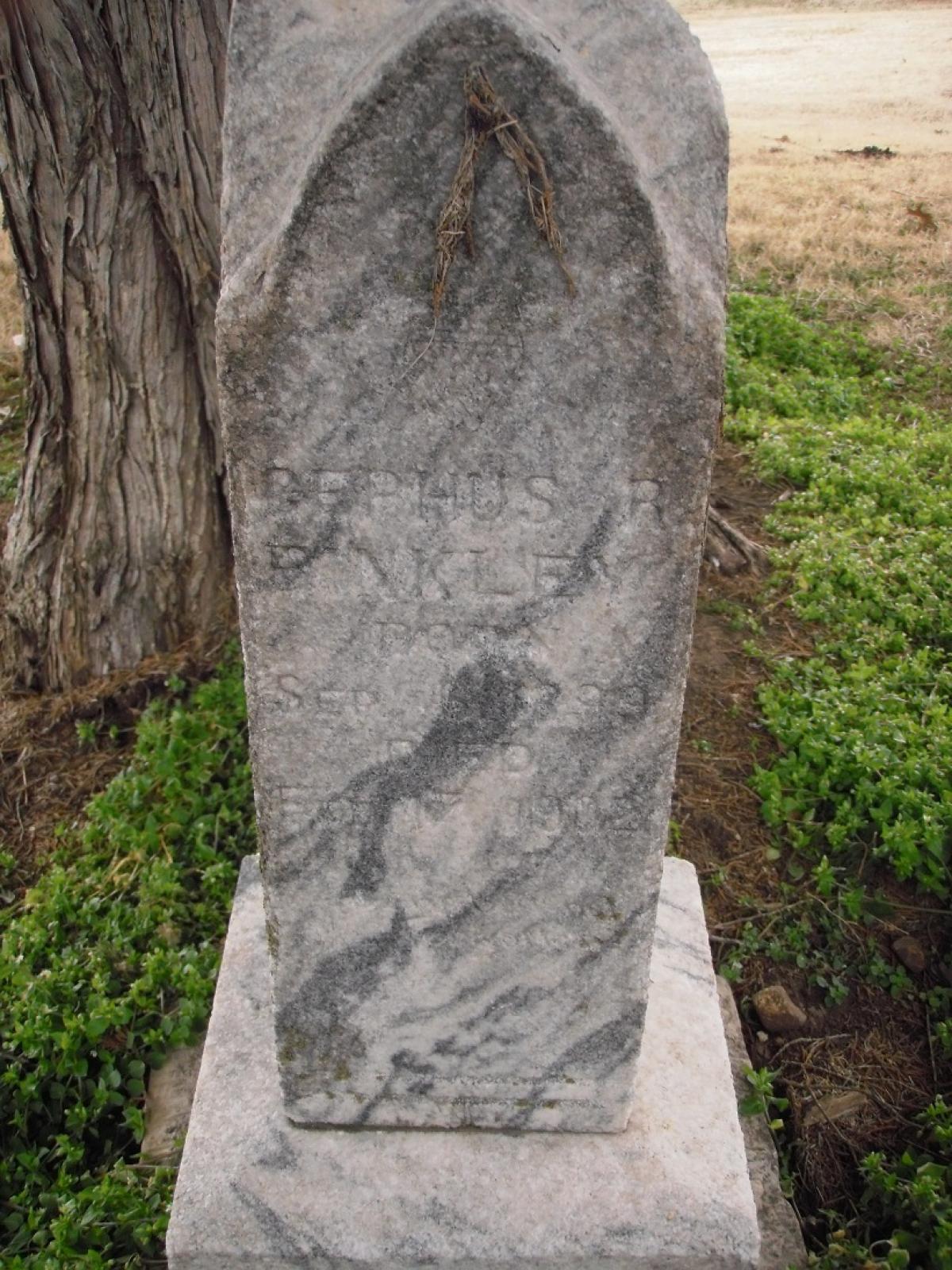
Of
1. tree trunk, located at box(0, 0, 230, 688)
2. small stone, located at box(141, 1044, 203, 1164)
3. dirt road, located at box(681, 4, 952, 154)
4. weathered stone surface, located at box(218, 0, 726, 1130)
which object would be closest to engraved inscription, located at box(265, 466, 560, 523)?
weathered stone surface, located at box(218, 0, 726, 1130)

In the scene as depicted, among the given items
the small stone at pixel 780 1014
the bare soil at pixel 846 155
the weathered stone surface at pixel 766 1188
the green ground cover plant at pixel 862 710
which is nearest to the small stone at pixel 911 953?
the green ground cover plant at pixel 862 710

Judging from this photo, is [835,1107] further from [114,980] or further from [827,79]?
[827,79]

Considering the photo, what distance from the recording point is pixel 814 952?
2.82 metres

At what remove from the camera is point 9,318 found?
6.25m

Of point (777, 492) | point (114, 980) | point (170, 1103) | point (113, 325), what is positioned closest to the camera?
point (170, 1103)

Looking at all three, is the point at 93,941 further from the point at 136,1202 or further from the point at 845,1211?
the point at 845,1211

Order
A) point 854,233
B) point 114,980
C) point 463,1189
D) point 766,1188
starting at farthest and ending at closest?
point 854,233
point 114,980
point 766,1188
point 463,1189

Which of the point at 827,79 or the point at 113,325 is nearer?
the point at 113,325

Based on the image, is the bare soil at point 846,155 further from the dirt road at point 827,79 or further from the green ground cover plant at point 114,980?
the green ground cover plant at point 114,980

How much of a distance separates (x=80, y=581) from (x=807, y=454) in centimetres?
327

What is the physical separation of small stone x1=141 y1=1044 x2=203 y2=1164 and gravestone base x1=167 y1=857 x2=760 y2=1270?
38cm

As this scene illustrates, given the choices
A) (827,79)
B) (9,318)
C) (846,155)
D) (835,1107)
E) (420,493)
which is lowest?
(835,1107)

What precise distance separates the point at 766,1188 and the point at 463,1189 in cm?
79

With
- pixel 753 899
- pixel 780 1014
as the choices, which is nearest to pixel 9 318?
pixel 753 899
